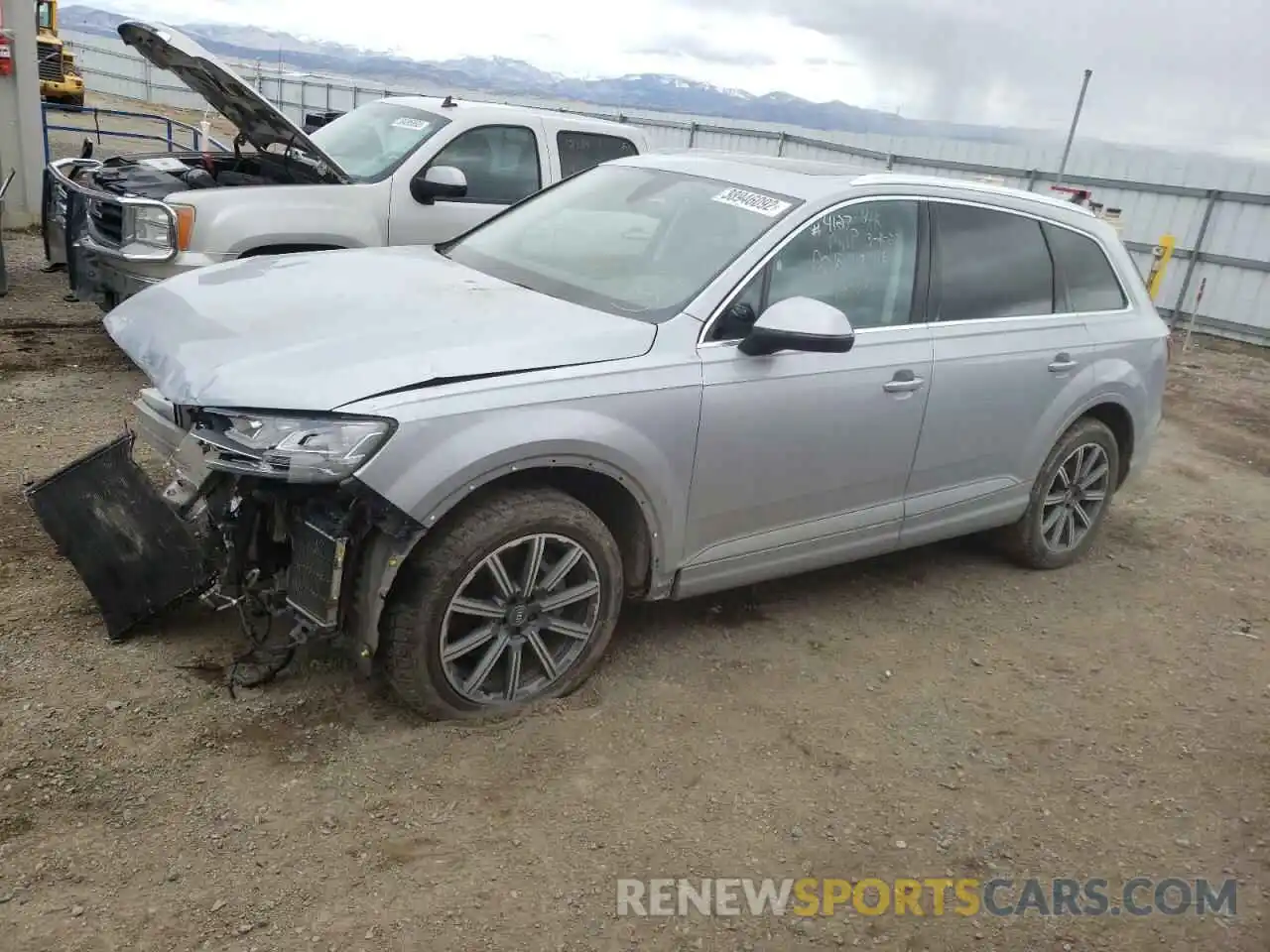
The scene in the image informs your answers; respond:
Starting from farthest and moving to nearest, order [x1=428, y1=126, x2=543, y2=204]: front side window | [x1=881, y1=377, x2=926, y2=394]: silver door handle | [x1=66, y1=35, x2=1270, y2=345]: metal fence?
[x1=66, y1=35, x2=1270, y2=345]: metal fence, [x1=428, y1=126, x2=543, y2=204]: front side window, [x1=881, y1=377, x2=926, y2=394]: silver door handle

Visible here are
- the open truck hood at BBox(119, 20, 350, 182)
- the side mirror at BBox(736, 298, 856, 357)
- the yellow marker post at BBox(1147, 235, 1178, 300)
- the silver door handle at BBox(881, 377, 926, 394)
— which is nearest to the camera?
the side mirror at BBox(736, 298, 856, 357)

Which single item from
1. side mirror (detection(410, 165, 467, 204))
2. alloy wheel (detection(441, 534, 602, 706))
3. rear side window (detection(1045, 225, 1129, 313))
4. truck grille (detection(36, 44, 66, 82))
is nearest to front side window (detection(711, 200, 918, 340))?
alloy wheel (detection(441, 534, 602, 706))

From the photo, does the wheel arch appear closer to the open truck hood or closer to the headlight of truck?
the open truck hood

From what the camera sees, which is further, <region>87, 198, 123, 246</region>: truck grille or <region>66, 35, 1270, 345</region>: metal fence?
<region>66, 35, 1270, 345</region>: metal fence

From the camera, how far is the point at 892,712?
12.5 feet

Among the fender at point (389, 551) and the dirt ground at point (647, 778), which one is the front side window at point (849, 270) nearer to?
the fender at point (389, 551)

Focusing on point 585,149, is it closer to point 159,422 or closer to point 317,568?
point 159,422

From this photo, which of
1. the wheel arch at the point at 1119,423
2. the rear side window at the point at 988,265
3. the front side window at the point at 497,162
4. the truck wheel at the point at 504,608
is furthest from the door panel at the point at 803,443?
the front side window at the point at 497,162

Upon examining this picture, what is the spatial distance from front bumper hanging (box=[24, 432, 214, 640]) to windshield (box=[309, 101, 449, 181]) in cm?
380

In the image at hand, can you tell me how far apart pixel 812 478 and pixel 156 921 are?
256 centimetres

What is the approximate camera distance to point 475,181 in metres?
7.14

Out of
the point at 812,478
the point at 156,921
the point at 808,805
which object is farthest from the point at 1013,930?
the point at 156,921

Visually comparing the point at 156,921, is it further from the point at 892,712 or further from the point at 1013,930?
the point at 892,712

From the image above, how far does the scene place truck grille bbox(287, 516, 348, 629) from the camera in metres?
2.92
